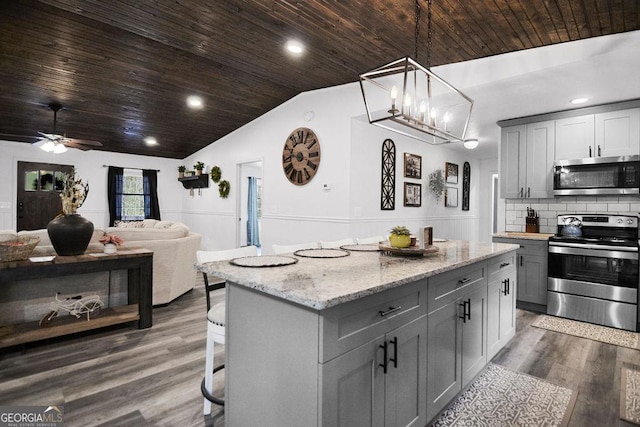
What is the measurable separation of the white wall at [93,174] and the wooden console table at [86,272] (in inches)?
213

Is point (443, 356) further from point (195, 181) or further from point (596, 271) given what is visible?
point (195, 181)

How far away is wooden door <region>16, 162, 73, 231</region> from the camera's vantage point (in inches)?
275

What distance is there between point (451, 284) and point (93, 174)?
340 inches

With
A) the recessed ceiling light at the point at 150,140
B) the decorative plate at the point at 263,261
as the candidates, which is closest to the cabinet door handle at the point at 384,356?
the decorative plate at the point at 263,261

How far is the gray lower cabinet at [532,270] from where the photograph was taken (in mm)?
3939

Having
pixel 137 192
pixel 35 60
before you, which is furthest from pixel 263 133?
pixel 137 192

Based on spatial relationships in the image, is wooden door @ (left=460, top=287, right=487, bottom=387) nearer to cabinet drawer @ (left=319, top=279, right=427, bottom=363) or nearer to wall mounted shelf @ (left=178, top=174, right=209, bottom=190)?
cabinet drawer @ (left=319, top=279, right=427, bottom=363)

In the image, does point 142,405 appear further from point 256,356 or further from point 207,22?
point 207,22

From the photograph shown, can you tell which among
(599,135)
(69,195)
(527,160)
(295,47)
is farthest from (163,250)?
(599,135)

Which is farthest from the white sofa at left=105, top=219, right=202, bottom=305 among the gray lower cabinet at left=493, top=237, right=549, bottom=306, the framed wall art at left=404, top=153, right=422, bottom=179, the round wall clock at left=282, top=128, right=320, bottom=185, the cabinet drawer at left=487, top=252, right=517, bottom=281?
the gray lower cabinet at left=493, top=237, right=549, bottom=306

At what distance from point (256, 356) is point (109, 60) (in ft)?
15.0

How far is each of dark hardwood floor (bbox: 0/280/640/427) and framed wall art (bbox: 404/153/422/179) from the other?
298 centimetres

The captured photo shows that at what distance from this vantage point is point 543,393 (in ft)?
7.38

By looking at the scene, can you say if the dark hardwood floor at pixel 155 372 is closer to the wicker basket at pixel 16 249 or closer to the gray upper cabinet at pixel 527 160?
the wicker basket at pixel 16 249
